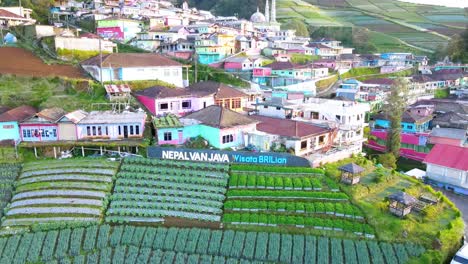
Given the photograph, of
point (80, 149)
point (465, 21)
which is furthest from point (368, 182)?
point (465, 21)

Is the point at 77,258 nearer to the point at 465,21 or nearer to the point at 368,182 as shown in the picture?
the point at 368,182

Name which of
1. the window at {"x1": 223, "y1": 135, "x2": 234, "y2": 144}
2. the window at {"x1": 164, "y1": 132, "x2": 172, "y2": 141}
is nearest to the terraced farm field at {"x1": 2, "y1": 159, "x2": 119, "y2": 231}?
the window at {"x1": 164, "y1": 132, "x2": 172, "y2": 141}

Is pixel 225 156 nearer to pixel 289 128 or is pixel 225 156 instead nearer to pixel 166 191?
pixel 166 191

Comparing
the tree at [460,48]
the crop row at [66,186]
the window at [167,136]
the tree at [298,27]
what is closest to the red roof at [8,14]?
the crop row at [66,186]

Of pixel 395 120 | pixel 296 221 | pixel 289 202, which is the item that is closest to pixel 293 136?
pixel 289 202

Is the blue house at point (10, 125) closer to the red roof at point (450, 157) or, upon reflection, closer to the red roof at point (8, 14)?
the red roof at point (8, 14)

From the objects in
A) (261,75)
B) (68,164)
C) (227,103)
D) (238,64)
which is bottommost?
(68,164)
